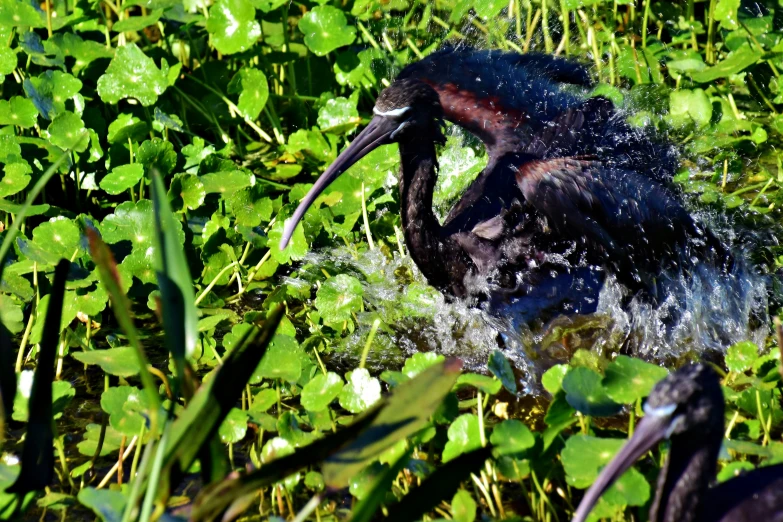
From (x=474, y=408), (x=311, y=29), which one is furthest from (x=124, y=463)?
(x=311, y=29)

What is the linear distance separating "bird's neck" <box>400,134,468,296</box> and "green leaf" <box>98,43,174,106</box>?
126cm

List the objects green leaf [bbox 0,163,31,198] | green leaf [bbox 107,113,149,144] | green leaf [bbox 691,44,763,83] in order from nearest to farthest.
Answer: green leaf [bbox 0,163,31,198], green leaf [bbox 107,113,149,144], green leaf [bbox 691,44,763,83]

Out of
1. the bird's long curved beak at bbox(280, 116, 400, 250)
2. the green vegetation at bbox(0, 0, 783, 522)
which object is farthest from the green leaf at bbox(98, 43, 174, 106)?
the bird's long curved beak at bbox(280, 116, 400, 250)

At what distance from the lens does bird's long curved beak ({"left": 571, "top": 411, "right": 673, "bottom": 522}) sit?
7.46 ft

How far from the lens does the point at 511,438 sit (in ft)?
8.78

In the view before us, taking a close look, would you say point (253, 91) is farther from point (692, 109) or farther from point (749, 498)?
point (749, 498)

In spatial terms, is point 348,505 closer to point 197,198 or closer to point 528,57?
point 197,198

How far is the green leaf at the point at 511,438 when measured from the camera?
267cm

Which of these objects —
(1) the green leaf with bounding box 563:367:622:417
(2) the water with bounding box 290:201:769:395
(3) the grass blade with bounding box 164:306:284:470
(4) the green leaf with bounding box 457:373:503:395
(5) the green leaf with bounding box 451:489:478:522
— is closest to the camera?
(3) the grass blade with bounding box 164:306:284:470

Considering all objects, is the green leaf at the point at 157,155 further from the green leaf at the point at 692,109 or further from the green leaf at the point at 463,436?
the green leaf at the point at 692,109

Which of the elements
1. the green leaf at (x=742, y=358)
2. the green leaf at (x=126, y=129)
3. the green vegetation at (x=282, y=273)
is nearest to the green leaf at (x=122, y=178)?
the green vegetation at (x=282, y=273)

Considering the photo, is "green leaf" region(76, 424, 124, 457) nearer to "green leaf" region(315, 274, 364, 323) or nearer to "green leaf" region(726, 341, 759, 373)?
"green leaf" region(315, 274, 364, 323)

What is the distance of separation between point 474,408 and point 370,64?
7.35 feet

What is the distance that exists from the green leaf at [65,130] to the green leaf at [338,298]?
4.37 ft
